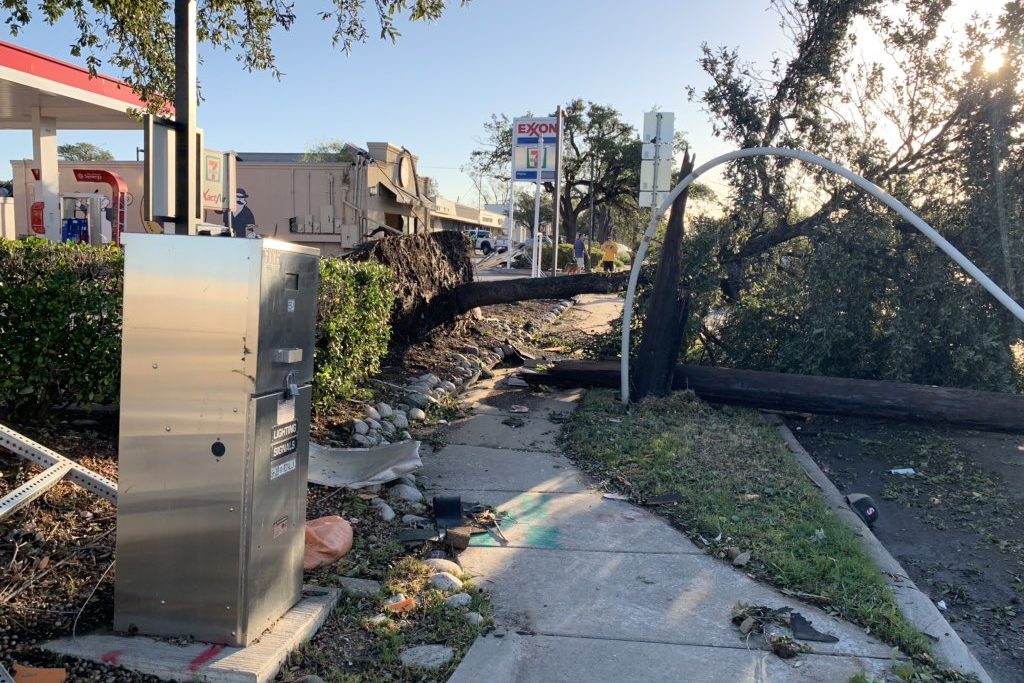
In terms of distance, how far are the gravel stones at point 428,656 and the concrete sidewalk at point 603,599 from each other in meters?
0.10

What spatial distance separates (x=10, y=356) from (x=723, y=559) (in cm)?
447

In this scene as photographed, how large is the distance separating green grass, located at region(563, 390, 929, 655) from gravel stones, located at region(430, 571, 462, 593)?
173 cm

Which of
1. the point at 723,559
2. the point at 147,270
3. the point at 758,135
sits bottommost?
the point at 723,559

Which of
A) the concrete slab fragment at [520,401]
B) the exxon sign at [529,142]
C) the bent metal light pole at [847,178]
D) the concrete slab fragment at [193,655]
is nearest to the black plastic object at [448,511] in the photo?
the concrete slab fragment at [193,655]

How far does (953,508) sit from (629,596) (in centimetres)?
358

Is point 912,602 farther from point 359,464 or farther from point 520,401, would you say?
point 520,401

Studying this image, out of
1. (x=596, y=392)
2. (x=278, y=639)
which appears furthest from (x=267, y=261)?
(x=596, y=392)

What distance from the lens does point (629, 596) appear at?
13.9ft

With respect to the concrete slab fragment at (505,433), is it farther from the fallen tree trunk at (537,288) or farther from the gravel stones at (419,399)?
the fallen tree trunk at (537,288)

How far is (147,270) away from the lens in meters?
3.16

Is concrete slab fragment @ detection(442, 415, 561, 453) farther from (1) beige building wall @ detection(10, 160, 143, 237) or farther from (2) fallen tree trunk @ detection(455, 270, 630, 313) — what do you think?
(1) beige building wall @ detection(10, 160, 143, 237)

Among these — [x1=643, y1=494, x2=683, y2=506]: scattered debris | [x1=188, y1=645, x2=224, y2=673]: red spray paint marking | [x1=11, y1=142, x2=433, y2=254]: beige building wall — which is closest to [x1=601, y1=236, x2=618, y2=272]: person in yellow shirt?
[x1=11, y1=142, x2=433, y2=254]: beige building wall

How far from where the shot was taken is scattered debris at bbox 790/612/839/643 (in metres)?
3.79

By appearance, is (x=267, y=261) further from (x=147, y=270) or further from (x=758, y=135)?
(x=758, y=135)
